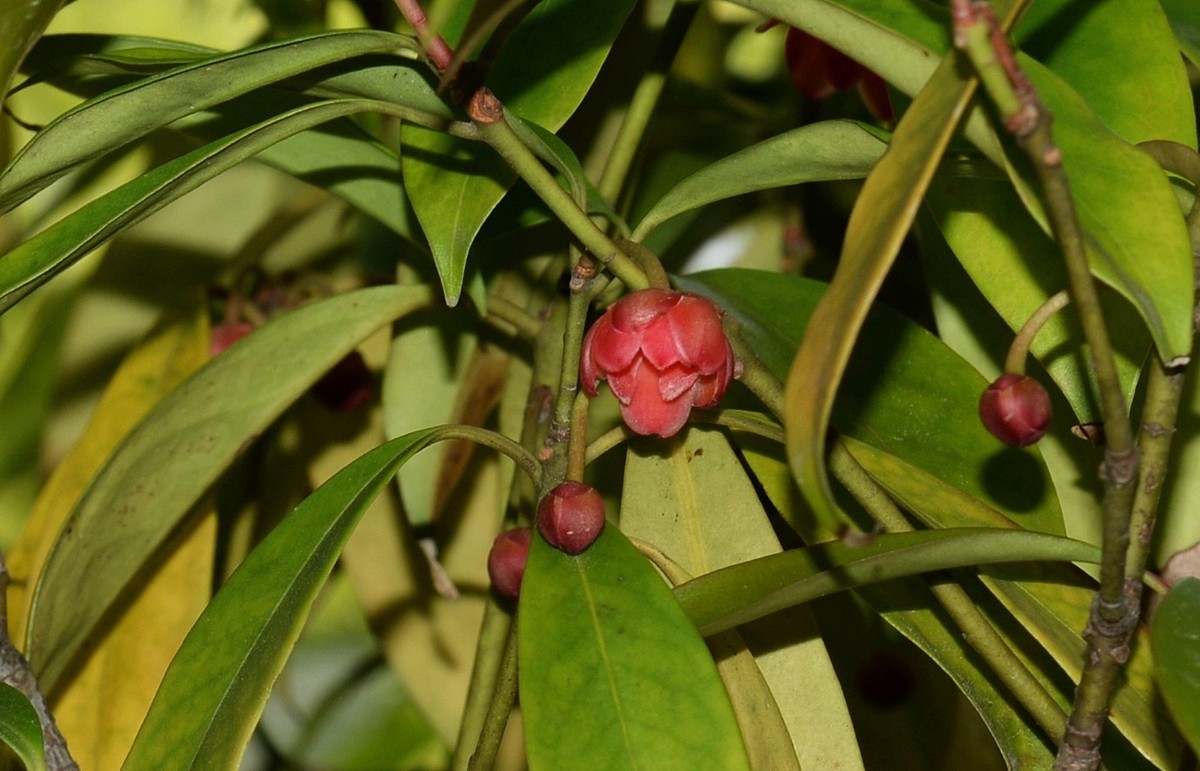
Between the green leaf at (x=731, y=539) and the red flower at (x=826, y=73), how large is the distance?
24cm

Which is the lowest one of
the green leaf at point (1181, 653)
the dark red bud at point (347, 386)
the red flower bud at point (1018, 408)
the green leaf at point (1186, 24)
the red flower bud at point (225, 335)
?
the green leaf at point (1181, 653)

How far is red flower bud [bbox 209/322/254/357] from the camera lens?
105 centimetres

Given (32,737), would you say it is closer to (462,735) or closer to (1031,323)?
(462,735)

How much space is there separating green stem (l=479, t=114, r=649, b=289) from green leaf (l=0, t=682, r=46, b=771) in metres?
0.33

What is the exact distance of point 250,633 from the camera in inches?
22.7

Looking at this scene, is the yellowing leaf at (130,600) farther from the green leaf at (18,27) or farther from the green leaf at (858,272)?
the green leaf at (858,272)

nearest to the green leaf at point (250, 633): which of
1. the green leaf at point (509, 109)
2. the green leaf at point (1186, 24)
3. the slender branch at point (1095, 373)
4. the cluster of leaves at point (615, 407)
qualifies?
the cluster of leaves at point (615, 407)

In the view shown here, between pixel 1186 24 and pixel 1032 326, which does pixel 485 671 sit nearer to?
pixel 1032 326

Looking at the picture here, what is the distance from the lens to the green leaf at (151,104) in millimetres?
545

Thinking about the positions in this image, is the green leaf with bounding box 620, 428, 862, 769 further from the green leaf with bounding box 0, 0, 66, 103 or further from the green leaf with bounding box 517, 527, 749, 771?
the green leaf with bounding box 0, 0, 66, 103

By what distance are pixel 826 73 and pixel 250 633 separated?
1.57 feet

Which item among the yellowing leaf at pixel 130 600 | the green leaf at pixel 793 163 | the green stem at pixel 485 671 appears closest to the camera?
the green leaf at pixel 793 163

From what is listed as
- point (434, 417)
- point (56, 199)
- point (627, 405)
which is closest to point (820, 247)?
point (434, 417)

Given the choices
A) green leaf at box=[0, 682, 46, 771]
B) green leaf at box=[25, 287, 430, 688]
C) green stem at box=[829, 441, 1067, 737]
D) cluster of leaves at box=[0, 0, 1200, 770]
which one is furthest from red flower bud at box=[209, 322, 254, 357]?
green stem at box=[829, 441, 1067, 737]
